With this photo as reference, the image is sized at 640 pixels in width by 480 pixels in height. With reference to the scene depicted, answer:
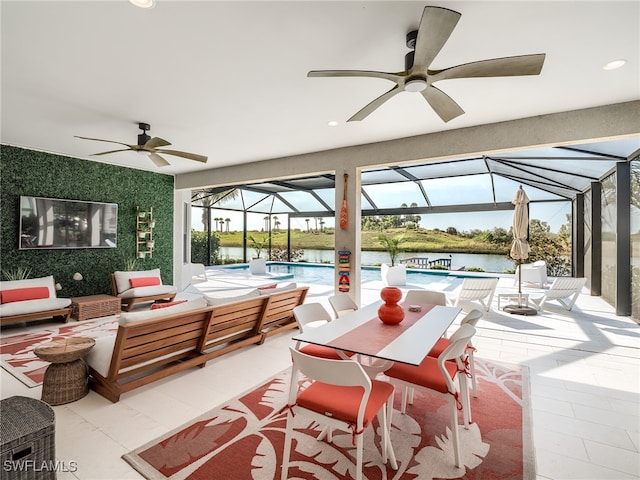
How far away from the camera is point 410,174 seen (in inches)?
344

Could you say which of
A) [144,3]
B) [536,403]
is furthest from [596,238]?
[144,3]

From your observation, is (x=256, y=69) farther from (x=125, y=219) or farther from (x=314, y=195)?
(x=314, y=195)

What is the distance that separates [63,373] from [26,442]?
1.29 m

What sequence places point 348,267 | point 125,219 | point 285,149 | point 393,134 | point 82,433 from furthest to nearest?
point 125,219, point 285,149, point 348,267, point 393,134, point 82,433

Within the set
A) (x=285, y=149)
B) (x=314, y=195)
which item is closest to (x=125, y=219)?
(x=285, y=149)

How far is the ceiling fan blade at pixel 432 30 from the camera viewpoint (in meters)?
1.72

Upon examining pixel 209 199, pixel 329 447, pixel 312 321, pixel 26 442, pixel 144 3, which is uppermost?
pixel 209 199

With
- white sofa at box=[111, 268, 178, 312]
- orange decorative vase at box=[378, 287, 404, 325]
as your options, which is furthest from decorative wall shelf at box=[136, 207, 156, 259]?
orange decorative vase at box=[378, 287, 404, 325]

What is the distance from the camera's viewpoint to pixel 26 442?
174 centimetres

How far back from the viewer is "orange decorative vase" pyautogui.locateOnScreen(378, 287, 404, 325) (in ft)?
8.88

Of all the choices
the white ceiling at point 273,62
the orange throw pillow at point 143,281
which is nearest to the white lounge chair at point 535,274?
the white ceiling at point 273,62

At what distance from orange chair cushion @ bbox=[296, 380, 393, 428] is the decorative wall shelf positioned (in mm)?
6514

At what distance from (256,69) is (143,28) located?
0.92 meters

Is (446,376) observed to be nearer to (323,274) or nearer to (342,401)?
(342,401)
